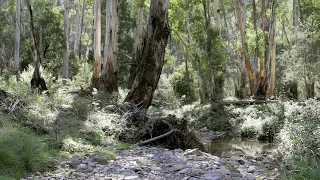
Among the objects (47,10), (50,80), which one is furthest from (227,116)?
(47,10)

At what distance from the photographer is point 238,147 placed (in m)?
9.62

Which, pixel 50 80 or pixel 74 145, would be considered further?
pixel 50 80

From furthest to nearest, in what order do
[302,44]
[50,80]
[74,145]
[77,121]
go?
[302,44] < [50,80] < [77,121] < [74,145]

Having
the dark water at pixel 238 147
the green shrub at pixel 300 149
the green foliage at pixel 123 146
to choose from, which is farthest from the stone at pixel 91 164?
the dark water at pixel 238 147

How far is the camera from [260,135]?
11250 mm

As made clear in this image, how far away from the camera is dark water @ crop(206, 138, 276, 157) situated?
8531 millimetres

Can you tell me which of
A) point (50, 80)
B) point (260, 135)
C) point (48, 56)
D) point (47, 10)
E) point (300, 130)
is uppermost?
point (47, 10)

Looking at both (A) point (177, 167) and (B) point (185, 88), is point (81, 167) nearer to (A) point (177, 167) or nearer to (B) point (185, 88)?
(A) point (177, 167)

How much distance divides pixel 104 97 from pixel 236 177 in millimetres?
7993

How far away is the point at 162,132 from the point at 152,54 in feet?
7.51

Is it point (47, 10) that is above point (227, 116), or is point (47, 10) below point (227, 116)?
above

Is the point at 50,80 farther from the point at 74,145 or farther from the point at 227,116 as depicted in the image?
the point at 74,145

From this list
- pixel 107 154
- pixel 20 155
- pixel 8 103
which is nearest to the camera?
pixel 20 155

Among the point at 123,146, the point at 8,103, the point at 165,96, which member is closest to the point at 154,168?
the point at 123,146
